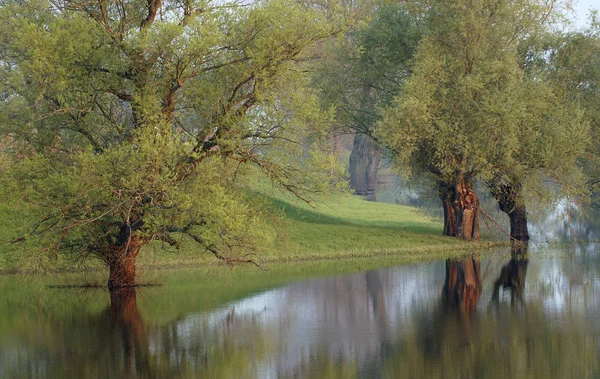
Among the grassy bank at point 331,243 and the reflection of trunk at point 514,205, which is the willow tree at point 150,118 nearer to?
the grassy bank at point 331,243

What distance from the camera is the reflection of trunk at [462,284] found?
21.1 m

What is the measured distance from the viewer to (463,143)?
35188 millimetres

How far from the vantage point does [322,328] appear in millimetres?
17781

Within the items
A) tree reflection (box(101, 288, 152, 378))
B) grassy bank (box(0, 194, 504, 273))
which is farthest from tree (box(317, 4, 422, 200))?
tree reflection (box(101, 288, 152, 378))

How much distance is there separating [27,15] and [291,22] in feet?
26.5

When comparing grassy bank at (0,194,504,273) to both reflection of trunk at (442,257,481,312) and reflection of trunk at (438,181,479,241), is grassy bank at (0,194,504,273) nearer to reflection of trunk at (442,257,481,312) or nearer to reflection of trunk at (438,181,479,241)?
reflection of trunk at (438,181,479,241)

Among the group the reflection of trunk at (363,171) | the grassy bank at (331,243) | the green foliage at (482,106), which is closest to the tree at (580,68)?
the green foliage at (482,106)

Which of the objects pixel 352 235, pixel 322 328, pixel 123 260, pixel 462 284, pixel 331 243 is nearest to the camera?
pixel 322 328

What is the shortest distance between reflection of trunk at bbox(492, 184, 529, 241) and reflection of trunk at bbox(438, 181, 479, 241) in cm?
128

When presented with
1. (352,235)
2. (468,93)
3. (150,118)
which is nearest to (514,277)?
(468,93)

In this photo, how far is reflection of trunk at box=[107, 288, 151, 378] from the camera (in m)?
14.2

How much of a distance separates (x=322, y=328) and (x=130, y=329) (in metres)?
4.36

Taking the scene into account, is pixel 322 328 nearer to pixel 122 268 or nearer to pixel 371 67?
pixel 122 268

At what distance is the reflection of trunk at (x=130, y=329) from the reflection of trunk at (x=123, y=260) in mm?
363
